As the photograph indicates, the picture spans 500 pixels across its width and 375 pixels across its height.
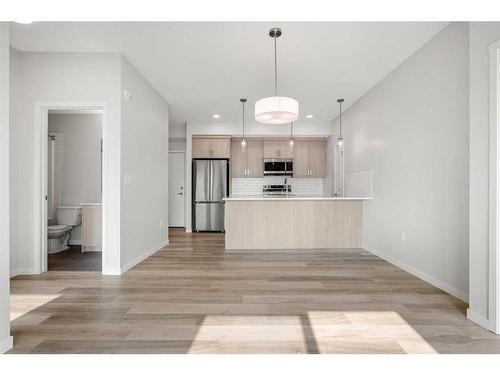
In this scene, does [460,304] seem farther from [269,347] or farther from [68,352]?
[68,352]

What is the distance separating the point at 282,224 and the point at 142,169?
95.8 inches

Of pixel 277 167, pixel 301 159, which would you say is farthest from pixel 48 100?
pixel 301 159

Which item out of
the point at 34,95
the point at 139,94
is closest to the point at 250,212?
the point at 139,94

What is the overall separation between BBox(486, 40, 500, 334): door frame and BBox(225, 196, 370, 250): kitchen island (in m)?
2.87

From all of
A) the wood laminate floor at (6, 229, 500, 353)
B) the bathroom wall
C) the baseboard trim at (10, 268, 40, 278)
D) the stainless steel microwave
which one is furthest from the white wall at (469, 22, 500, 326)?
the bathroom wall

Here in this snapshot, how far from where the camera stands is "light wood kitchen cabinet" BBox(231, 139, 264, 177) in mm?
7230

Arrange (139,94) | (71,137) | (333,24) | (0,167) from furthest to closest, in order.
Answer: (71,137), (139,94), (333,24), (0,167)

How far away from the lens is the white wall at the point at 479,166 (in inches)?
80.4

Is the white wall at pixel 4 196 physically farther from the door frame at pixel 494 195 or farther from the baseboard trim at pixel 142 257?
the door frame at pixel 494 195

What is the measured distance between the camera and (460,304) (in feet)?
8.07

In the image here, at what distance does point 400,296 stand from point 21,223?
4.30 m

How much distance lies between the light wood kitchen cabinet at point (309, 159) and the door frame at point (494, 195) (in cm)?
525

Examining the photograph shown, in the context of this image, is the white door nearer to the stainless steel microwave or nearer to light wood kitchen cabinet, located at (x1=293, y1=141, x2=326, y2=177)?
the stainless steel microwave

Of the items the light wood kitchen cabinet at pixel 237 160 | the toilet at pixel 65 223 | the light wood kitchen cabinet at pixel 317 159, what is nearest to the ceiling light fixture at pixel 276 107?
the toilet at pixel 65 223
